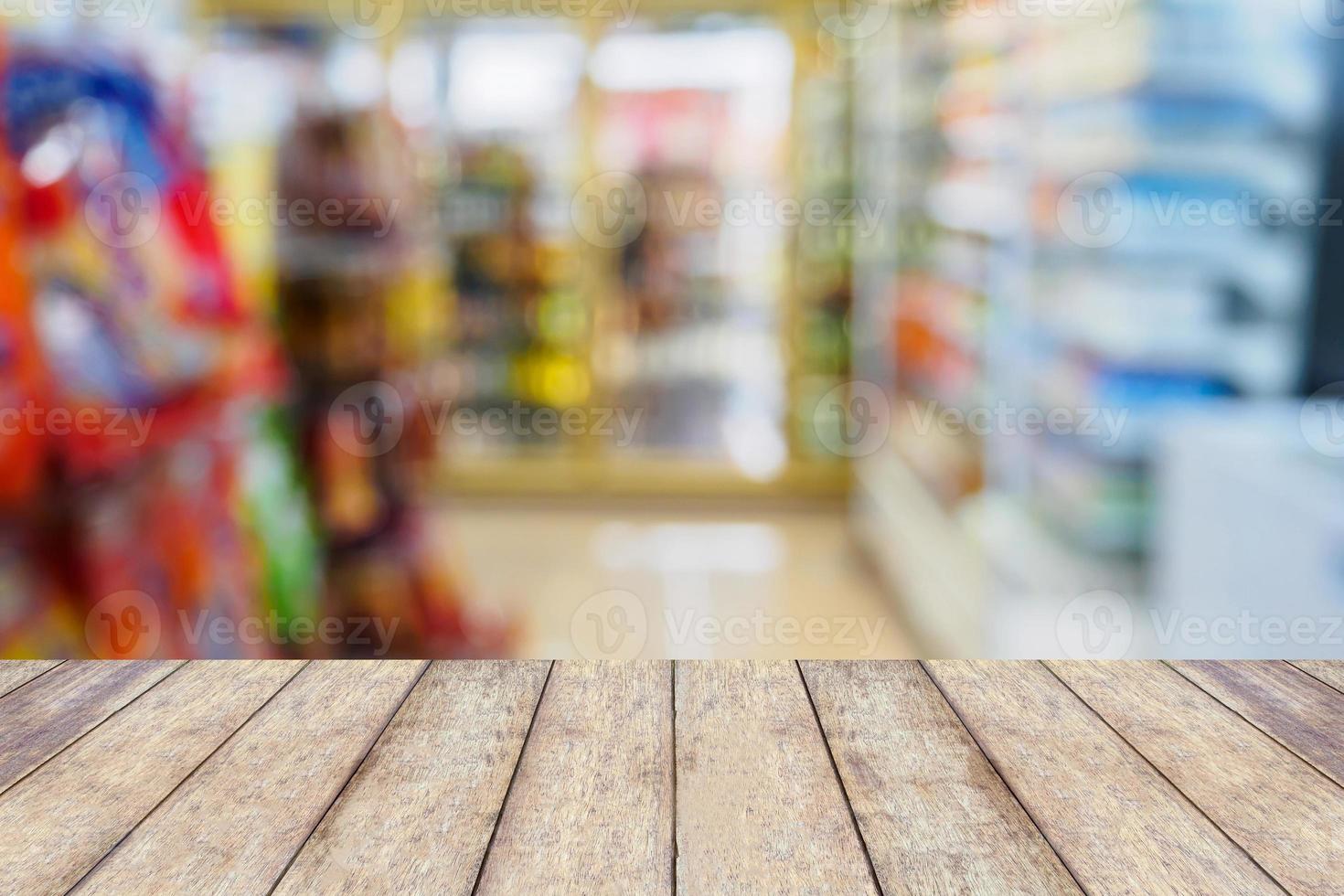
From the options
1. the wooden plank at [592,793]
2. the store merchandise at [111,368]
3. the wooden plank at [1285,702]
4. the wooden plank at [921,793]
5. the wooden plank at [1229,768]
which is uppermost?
the store merchandise at [111,368]

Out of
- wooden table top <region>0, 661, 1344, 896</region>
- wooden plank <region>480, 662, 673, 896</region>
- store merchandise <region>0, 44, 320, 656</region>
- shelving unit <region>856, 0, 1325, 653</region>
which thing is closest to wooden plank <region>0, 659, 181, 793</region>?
wooden table top <region>0, 661, 1344, 896</region>

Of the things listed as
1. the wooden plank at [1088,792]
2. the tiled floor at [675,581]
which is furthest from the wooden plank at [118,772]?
the tiled floor at [675,581]

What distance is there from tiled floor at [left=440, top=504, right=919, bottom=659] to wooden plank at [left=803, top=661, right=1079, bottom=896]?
2.26 meters

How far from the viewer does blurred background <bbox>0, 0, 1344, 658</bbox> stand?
73.0 inches

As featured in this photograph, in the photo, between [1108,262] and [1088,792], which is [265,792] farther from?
[1108,262]

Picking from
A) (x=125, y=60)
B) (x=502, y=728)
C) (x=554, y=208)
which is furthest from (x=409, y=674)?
(x=554, y=208)

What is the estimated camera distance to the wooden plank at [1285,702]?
135 centimetres

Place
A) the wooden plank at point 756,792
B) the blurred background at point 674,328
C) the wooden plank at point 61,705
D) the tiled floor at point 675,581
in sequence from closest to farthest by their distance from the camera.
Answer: the wooden plank at point 756,792
the wooden plank at point 61,705
the blurred background at point 674,328
the tiled floor at point 675,581

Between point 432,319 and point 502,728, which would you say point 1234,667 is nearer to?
point 502,728

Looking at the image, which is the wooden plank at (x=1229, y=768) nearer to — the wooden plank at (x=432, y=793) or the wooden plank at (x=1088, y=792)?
the wooden plank at (x=1088, y=792)

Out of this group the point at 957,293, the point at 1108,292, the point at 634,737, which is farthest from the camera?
the point at 957,293

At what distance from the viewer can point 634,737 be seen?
4.45 ft

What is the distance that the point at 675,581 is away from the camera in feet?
15.3

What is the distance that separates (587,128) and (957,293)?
7.70ft
